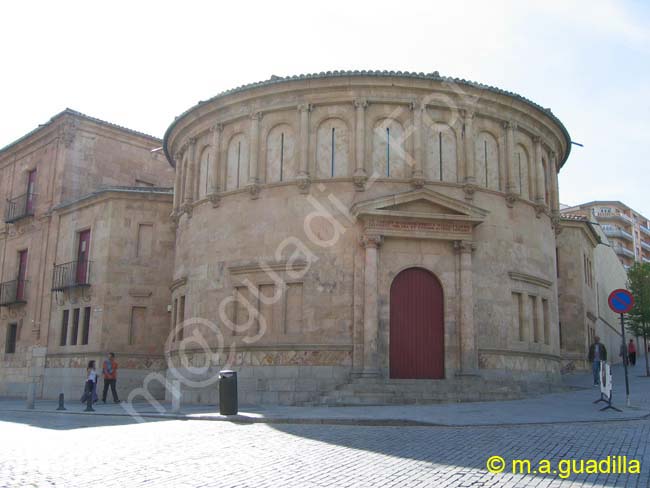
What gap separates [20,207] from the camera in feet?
119

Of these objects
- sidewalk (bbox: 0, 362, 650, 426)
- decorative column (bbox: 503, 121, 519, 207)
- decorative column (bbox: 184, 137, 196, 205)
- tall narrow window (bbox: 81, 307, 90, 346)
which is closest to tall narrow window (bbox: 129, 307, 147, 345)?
tall narrow window (bbox: 81, 307, 90, 346)

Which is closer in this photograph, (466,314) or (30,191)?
(466,314)

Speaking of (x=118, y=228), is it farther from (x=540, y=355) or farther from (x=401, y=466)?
(x=401, y=466)

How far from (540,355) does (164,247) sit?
15.8 meters

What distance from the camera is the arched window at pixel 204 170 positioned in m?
25.3

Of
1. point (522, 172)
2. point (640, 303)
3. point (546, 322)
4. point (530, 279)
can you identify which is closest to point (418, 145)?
point (522, 172)

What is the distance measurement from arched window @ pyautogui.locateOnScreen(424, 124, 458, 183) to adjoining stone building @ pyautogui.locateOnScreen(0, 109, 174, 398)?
12047 mm

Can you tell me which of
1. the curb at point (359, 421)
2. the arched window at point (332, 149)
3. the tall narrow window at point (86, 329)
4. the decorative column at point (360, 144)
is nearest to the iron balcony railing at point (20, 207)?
the tall narrow window at point (86, 329)

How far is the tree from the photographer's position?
41.3m

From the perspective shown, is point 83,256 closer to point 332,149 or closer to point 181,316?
point 181,316

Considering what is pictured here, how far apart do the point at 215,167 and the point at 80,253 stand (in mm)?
10159

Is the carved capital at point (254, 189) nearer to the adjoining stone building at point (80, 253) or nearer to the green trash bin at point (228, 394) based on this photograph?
the adjoining stone building at point (80, 253)

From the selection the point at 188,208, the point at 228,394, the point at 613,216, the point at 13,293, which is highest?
the point at 613,216

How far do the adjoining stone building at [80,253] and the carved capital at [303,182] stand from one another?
29.4 ft
